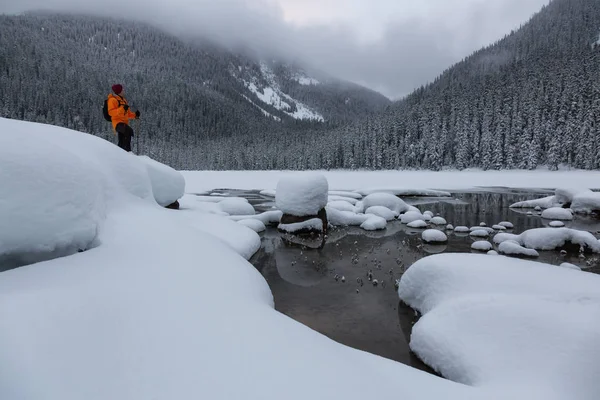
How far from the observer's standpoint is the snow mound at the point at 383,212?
17.8 meters

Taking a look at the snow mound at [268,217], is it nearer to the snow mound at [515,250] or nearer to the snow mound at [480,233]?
the snow mound at [480,233]

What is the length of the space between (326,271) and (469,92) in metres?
91.8

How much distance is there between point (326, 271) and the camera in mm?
9906

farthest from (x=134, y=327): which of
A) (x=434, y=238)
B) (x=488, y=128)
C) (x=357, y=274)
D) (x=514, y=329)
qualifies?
(x=488, y=128)

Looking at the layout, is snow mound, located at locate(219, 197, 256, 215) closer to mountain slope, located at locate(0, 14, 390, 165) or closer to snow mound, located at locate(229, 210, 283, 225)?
snow mound, located at locate(229, 210, 283, 225)

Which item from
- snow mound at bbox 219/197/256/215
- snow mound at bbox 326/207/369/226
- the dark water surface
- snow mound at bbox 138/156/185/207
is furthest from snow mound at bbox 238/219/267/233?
snow mound at bbox 326/207/369/226

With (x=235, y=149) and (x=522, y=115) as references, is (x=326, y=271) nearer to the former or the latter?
(x=522, y=115)

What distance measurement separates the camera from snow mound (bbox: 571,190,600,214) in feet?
59.9

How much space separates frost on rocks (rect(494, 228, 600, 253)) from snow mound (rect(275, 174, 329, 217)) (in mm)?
8185

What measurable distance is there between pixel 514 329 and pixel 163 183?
11.6m

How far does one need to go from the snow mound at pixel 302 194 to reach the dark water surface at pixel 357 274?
1.36 metres

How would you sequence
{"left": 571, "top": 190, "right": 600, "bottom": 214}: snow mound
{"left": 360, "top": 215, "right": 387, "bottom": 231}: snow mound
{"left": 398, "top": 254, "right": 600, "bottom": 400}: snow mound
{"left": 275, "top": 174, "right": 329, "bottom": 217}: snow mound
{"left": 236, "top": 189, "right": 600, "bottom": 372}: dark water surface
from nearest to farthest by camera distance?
{"left": 398, "top": 254, "right": 600, "bottom": 400}: snow mound < {"left": 236, "top": 189, "right": 600, "bottom": 372}: dark water surface < {"left": 275, "top": 174, "right": 329, "bottom": 217}: snow mound < {"left": 360, "top": 215, "right": 387, "bottom": 231}: snow mound < {"left": 571, "top": 190, "right": 600, "bottom": 214}: snow mound

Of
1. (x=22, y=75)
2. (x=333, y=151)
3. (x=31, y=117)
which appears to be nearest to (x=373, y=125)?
(x=333, y=151)

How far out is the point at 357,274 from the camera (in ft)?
31.4
